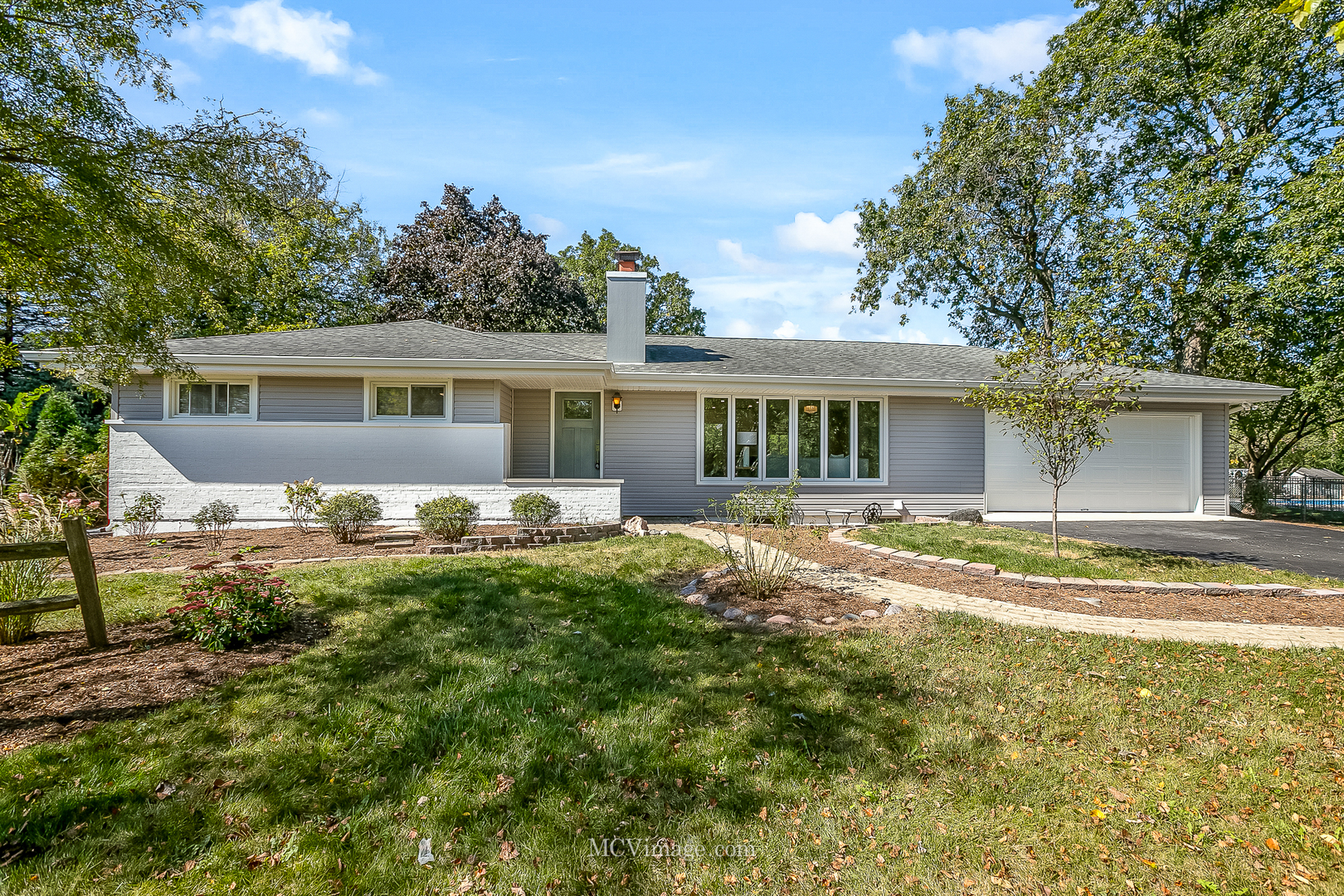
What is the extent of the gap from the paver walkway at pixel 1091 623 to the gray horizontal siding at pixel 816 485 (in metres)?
5.55

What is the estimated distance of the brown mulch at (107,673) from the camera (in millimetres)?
3105

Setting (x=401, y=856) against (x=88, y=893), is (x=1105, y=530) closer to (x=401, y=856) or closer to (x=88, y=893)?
(x=401, y=856)

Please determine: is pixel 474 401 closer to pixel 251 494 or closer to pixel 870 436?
pixel 251 494

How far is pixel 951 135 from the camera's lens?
21750 millimetres

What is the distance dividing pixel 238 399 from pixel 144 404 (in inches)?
58.0

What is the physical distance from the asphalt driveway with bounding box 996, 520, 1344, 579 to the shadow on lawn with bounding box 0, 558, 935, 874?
7.49 meters

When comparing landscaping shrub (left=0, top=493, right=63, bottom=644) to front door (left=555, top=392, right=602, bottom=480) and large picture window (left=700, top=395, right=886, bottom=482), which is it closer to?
front door (left=555, top=392, right=602, bottom=480)

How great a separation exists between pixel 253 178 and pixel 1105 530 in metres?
13.2

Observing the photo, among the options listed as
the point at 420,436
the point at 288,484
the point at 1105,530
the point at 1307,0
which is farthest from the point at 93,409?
the point at 1105,530

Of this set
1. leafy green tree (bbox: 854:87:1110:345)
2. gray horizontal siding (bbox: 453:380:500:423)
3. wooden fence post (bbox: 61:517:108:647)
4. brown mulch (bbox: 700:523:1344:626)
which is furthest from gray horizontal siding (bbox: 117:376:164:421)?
leafy green tree (bbox: 854:87:1110:345)

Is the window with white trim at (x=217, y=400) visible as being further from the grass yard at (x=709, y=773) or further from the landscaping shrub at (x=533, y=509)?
the grass yard at (x=709, y=773)

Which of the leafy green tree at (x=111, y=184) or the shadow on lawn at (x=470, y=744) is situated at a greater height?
the leafy green tree at (x=111, y=184)

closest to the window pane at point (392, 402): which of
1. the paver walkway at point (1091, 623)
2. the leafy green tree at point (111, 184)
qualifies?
the leafy green tree at point (111, 184)

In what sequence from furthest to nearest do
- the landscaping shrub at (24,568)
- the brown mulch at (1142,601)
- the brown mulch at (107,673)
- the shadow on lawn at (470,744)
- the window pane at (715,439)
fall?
the window pane at (715,439) → the brown mulch at (1142,601) → the landscaping shrub at (24,568) → the brown mulch at (107,673) → the shadow on lawn at (470,744)
